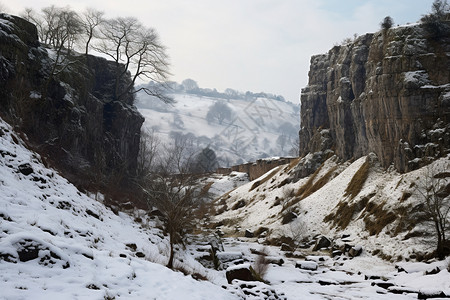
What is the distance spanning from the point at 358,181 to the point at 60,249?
38.1 m

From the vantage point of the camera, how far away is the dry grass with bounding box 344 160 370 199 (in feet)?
134

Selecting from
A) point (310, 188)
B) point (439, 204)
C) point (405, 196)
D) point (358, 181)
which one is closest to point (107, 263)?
point (439, 204)

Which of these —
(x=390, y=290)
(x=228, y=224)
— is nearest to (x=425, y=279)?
(x=390, y=290)

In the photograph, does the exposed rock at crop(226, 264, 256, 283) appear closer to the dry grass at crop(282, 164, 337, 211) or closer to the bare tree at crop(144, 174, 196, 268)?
the bare tree at crop(144, 174, 196, 268)

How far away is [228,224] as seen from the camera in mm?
55688

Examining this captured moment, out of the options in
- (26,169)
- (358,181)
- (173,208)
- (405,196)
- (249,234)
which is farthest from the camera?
(249,234)

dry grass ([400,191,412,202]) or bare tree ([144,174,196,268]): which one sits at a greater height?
dry grass ([400,191,412,202])

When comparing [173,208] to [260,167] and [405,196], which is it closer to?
[405,196]

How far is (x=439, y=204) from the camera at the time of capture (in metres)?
27.7

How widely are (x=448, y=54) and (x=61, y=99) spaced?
134ft

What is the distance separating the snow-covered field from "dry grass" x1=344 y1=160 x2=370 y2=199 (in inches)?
462

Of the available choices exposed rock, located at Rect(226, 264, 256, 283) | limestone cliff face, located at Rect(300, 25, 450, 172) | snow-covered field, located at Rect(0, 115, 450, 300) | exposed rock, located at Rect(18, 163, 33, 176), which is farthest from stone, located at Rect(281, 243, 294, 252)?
exposed rock, located at Rect(18, 163, 33, 176)

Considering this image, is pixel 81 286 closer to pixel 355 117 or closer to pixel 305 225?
pixel 305 225

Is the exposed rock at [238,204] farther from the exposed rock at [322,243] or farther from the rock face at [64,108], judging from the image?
the rock face at [64,108]
